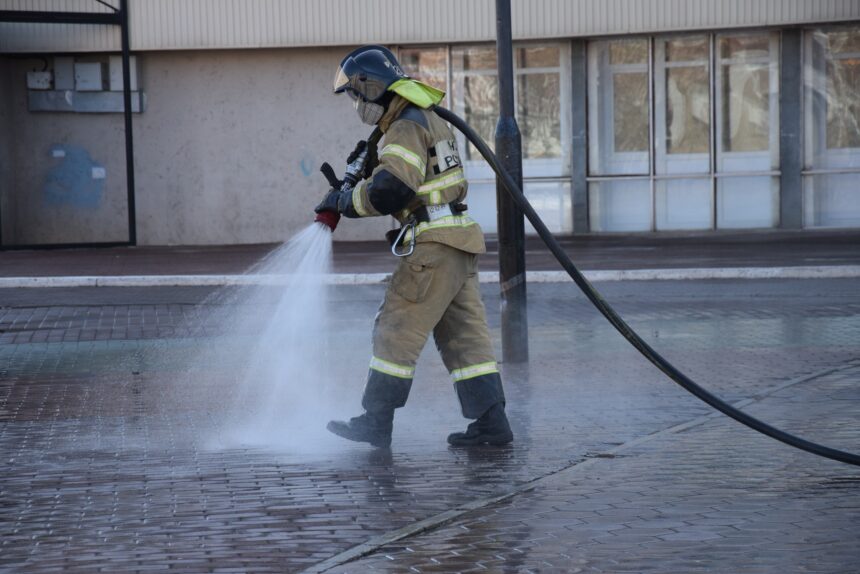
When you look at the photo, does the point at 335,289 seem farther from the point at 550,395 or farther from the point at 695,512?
the point at 695,512

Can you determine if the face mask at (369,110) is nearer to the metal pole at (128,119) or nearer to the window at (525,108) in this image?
the window at (525,108)

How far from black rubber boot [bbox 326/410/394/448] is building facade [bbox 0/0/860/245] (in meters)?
14.5

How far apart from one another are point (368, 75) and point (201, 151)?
15.5 m

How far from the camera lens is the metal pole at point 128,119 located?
806 inches

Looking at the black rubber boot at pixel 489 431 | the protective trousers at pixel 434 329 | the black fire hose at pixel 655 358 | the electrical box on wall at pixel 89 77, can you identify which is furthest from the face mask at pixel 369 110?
the electrical box on wall at pixel 89 77

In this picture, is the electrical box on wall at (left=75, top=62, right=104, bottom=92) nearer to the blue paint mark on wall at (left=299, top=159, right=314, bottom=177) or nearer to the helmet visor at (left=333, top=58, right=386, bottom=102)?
the blue paint mark on wall at (left=299, top=159, right=314, bottom=177)

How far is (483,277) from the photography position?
15031 millimetres

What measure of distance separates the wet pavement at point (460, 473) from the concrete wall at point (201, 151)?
10.9 metres

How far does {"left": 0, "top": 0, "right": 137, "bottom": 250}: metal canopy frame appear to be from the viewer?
20125 millimetres

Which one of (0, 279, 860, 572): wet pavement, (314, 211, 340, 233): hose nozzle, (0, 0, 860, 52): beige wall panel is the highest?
(0, 0, 860, 52): beige wall panel

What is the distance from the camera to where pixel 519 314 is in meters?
9.41

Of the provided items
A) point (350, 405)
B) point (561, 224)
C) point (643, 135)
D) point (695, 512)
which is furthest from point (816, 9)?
point (695, 512)

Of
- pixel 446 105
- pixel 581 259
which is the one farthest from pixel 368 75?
pixel 446 105

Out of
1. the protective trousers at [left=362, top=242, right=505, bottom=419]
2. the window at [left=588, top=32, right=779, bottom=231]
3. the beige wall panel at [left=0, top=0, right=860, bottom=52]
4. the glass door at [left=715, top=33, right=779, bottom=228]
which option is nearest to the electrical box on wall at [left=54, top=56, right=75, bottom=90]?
the beige wall panel at [left=0, top=0, right=860, bottom=52]
